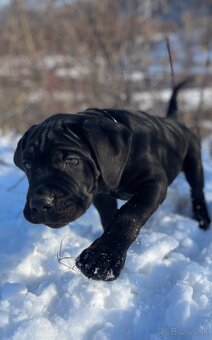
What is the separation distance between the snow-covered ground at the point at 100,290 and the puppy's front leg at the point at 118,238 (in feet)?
0.58

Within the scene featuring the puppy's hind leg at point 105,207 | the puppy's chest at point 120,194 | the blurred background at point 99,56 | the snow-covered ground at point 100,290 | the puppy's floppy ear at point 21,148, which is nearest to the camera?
the snow-covered ground at point 100,290

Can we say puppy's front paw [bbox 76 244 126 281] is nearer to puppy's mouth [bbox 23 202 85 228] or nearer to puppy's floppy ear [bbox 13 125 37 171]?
puppy's mouth [bbox 23 202 85 228]

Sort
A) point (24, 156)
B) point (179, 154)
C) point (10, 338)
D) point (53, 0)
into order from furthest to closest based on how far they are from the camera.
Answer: point (53, 0) < point (179, 154) < point (24, 156) < point (10, 338)

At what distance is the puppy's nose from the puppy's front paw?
28 centimetres

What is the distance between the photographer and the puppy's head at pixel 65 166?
2201 mm

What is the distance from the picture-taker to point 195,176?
3.73 meters

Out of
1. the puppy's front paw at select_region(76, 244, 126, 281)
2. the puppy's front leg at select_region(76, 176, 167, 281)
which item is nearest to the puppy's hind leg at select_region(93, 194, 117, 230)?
the puppy's front leg at select_region(76, 176, 167, 281)

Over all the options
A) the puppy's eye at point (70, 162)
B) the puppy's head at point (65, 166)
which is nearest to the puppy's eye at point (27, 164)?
the puppy's head at point (65, 166)

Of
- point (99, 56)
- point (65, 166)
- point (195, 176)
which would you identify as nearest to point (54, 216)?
point (65, 166)

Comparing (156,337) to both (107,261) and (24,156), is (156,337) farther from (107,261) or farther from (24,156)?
(24,156)

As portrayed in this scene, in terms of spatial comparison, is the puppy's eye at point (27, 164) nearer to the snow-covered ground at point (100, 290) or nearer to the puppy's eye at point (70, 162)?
the puppy's eye at point (70, 162)

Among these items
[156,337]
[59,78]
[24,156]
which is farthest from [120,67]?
[156,337]

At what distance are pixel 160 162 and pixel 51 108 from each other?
700 centimetres

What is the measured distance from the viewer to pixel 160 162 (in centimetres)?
296
